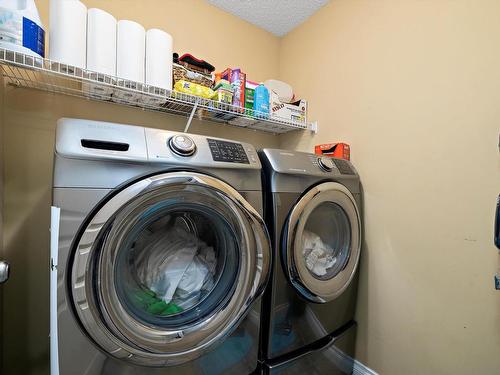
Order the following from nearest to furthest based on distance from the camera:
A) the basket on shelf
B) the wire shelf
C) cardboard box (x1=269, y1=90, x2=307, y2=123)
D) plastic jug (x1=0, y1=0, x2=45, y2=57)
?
1. plastic jug (x1=0, y1=0, x2=45, y2=57)
2. the wire shelf
3. the basket on shelf
4. cardboard box (x1=269, y1=90, x2=307, y2=123)

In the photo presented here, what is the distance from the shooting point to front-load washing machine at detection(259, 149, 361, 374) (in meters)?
1.06

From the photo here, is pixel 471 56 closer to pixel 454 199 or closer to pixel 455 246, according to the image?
pixel 454 199

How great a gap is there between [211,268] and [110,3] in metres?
1.57

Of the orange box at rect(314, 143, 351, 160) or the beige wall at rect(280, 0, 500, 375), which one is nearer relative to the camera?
the beige wall at rect(280, 0, 500, 375)

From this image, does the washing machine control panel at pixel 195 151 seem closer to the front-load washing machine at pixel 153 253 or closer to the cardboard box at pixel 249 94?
the front-load washing machine at pixel 153 253

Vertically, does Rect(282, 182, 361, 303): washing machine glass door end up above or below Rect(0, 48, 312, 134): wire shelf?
below

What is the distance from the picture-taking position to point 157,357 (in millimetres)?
774

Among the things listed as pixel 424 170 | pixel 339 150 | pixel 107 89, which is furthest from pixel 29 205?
pixel 424 170

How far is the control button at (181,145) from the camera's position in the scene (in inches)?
33.1

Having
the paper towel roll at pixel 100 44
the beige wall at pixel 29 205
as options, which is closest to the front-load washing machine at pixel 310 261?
the paper towel roll at pixel 100 44

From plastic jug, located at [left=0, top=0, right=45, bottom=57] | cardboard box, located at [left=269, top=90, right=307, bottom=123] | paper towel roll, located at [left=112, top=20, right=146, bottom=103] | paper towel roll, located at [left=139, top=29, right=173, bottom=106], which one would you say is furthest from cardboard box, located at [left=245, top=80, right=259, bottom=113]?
plastic jug, located at [left=0, top=0, right=45, bottom=57]

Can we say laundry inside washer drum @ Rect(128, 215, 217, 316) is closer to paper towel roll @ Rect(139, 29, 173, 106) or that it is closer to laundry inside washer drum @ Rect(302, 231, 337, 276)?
laundry inside washer drum @ Rect(302, 231, 337, 276)

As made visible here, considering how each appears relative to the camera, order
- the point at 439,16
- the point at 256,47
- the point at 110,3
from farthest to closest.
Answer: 1. the point at 256,47
2. the point at 110,3
3. the point at 439,16

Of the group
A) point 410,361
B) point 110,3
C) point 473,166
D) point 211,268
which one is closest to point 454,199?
point 473,166
